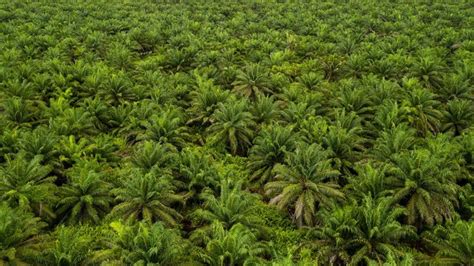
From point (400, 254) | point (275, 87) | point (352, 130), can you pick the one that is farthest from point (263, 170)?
point (275, 87)

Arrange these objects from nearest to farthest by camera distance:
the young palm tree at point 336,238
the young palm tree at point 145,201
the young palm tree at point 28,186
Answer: the young palm tree at point 336,238
the young palm tree at point 28,186
the young palm tree at point 145,201

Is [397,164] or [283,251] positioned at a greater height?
[397,164]

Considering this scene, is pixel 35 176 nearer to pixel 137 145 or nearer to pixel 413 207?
pixel 137 145

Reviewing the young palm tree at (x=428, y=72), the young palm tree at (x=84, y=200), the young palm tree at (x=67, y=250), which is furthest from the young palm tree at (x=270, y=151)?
the young palm tree at (x=428, y=72)

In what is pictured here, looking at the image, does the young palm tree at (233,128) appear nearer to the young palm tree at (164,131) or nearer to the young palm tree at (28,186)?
the young palm tree at (164,131)

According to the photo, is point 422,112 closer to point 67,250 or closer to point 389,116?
point 389,116

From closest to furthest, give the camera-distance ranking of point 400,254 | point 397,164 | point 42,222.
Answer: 1. point 400,254
2. point 42,222
3. point 397,164

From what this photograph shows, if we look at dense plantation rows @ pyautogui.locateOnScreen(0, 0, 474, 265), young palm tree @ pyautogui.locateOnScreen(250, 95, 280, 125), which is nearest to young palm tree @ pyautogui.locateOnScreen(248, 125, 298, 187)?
dense plantation rows @ pyautogui.locateOnScreen(0, 0, 474, 265)
